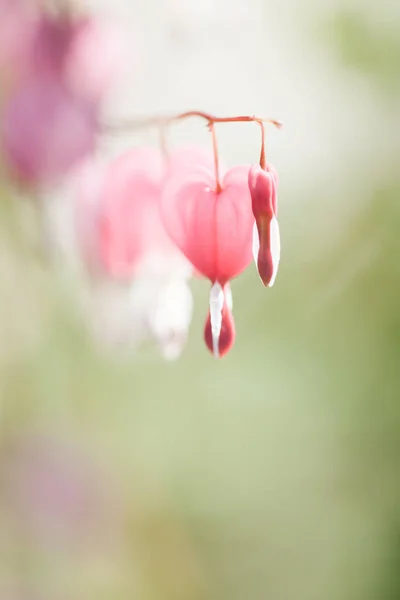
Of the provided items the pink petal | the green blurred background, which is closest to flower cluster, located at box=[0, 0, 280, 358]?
the pink petal

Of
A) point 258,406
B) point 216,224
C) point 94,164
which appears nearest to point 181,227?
point 216,224

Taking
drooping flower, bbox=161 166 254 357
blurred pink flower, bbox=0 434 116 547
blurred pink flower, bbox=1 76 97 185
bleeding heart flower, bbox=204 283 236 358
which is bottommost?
blurred pink flower, bbox=0 434 116 547

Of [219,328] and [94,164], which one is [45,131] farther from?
[219,328]

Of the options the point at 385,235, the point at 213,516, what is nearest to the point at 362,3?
the point at 385,235

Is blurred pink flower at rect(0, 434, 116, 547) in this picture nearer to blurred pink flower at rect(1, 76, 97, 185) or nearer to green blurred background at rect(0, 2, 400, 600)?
green blurred background at rect(0, 2, 400, 600)

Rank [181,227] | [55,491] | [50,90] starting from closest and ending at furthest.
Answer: [181,227] → [50,90] → [55,491]

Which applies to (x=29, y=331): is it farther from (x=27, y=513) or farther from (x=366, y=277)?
(x=366, y=277)

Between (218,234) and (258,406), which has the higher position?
(218,234)
